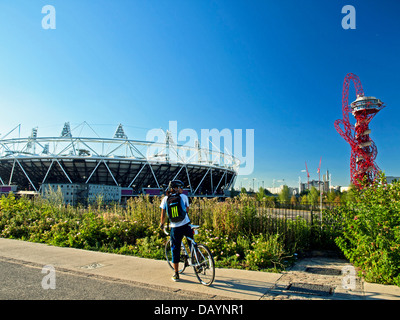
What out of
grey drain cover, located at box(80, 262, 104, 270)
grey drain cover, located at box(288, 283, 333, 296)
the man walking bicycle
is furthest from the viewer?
grey drain cover, located at box(80, 262, 104, 270)

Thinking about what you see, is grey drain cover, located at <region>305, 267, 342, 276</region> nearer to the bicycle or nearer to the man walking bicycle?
the bicycle

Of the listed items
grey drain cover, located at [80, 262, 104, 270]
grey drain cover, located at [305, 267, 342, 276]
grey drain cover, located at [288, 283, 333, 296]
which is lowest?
grey drain cover, located at [80, 262, 104, 270]

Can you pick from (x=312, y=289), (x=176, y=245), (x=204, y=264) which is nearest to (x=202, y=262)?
(x=204, y=264)

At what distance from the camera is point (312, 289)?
5023mm

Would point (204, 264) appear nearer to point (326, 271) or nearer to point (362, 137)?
point (326, 271)

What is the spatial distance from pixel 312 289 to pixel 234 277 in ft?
4.95

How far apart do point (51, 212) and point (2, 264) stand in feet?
17.9

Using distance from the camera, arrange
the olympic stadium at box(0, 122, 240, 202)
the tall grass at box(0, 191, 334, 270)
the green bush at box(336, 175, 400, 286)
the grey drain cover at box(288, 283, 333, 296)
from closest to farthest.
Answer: the grey drain cover at box(288, 283, 333, 296) → the green bush at box(336, 175, 400, 286) → the tall grass at box(0, 191, 334, 270) → the olympic stadium at box(0, 122, 240, 202)

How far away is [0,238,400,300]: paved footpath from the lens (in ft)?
15.5

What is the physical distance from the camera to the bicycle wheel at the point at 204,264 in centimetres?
514

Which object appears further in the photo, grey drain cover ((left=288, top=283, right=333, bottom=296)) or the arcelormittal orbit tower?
the arcelormittal orbit tower

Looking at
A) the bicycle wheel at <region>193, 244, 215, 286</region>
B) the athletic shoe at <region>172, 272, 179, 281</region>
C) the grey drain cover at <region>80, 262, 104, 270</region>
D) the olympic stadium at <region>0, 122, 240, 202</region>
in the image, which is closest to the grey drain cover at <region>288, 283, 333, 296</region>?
the bicycle wheel at <region>193, 244, 215, 286</region>

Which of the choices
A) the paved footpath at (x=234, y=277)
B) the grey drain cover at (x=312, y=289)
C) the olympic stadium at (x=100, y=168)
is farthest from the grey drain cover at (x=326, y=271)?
the olympic stadium at (x=100, y=168)
